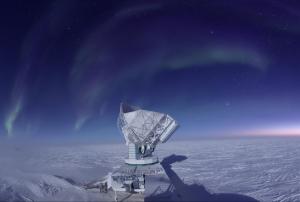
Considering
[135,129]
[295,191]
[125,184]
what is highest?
[135,129]

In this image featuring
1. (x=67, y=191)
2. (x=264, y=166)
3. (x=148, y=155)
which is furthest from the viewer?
(x=264, y=166)

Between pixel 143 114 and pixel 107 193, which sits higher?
pixel 143 114

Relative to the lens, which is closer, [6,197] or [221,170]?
[6,197]

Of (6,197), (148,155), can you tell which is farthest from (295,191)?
(6,197)

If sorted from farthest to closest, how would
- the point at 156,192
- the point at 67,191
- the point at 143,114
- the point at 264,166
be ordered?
the point at 264,166 → the point at 143,114 → the point at 67,191 → the point at 156,192

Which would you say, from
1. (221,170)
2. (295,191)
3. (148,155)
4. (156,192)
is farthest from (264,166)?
(156,192)

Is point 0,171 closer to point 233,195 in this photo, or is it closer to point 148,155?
point 148,155
